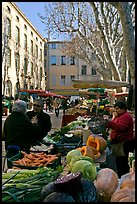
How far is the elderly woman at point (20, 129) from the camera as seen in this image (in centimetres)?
532

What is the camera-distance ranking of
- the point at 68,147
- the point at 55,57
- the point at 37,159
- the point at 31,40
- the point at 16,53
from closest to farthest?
the point at 37,159, the point at 68,147, the point at 16,53, the point at 31,40, the point at 55,57

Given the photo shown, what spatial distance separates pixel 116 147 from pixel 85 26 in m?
17.8

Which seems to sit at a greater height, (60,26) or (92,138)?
(60,26)

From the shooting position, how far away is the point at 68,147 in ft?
18.1

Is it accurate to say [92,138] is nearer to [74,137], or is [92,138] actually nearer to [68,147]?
[68,147]

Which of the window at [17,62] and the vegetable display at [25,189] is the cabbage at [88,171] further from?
the window at [17,62]

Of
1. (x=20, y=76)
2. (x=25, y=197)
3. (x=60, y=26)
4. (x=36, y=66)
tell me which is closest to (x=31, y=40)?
(x=36, y=66)

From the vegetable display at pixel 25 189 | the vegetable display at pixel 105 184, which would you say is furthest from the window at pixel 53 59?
the vegetable display at pixel 25 189

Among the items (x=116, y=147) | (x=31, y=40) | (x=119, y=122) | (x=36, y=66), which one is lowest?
(x=116, y=147)

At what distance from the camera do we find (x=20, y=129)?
5.33 m

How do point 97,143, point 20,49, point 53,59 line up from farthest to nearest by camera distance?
point 53,59
point 20,49
point 97,143

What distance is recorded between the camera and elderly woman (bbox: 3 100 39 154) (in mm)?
5320

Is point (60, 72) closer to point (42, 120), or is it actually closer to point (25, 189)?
point (42, 120)

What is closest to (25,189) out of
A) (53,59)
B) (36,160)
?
(36,160)
